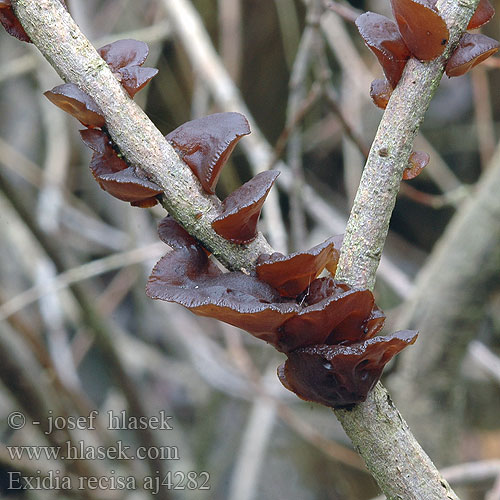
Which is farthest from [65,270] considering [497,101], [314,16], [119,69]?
[497,101]

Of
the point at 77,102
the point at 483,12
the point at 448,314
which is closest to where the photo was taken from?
the point at 77,102

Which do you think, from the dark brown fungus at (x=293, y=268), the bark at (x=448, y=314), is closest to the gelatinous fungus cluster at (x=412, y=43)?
the dark brown fungus at (x=293, y=268)

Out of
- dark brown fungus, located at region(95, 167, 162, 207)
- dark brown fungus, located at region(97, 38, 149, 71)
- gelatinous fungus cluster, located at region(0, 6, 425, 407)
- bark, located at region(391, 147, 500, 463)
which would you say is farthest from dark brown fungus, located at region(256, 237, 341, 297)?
bark, located at region(391, 147, 500, 463)

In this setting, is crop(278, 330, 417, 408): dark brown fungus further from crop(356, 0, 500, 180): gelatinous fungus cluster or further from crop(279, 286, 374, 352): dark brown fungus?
crop(356, 0, 500, 180): gelatinous fungus cluster

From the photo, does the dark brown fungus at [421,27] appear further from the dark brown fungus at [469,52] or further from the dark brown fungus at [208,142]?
the dark brown fungus at [208,142]

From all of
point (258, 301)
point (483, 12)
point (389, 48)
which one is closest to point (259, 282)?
point (258, 301)

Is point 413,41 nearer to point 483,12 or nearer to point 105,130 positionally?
point 483,12

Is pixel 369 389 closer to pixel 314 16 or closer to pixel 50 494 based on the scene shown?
pixel 314 16
